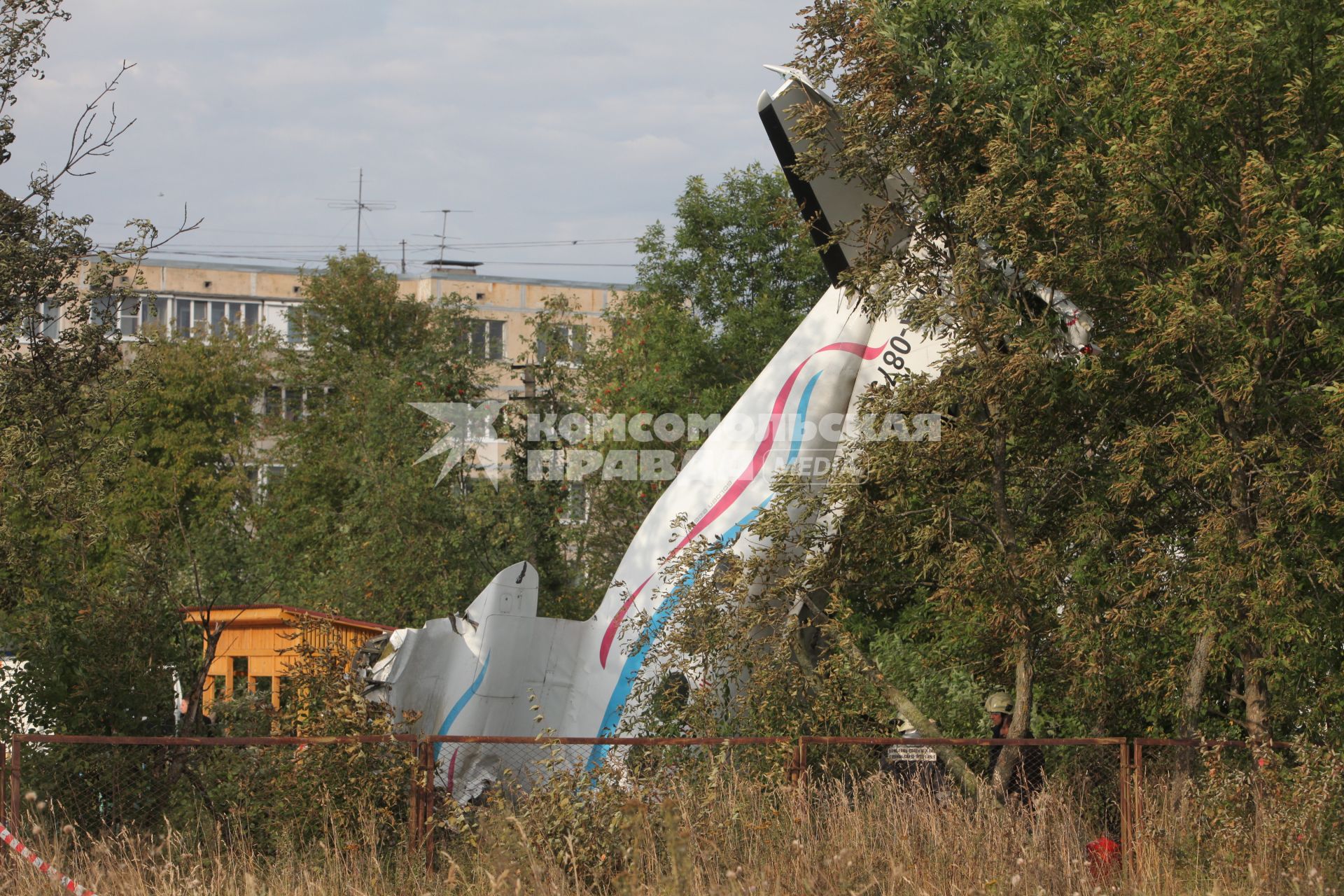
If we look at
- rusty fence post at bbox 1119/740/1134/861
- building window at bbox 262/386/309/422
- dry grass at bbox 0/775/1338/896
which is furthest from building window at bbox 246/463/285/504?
A: rusty fence post at bbox 1119/740/1134/861

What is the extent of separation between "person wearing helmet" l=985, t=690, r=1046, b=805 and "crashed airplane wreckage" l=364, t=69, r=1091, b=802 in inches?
93.3

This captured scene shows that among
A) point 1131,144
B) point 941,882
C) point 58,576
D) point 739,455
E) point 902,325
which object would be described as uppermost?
point 1131,144

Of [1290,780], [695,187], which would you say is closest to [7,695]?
[1290,780]

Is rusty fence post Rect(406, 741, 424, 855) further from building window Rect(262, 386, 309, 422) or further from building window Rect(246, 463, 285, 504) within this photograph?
building window Rect(262, 386, 309, 422)

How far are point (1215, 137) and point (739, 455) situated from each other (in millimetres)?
4835

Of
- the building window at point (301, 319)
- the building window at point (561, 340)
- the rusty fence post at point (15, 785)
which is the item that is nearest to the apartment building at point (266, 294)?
the building window at point (301, 319)

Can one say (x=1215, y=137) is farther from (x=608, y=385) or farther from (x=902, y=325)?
(x=608, y=385)

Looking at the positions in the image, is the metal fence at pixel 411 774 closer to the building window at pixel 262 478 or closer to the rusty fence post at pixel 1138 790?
the rusty fence post at pixel 1138 790

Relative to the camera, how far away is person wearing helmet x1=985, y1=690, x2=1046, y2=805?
340 inches

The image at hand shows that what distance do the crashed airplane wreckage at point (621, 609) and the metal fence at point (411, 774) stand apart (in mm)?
754

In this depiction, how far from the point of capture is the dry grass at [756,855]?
6387mm

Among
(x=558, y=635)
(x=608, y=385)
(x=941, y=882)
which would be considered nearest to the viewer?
(x=941, y=882)

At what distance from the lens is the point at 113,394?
9125mm

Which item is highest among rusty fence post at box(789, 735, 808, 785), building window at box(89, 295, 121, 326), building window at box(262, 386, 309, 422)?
building window at box(262, 386, 309, 422)
